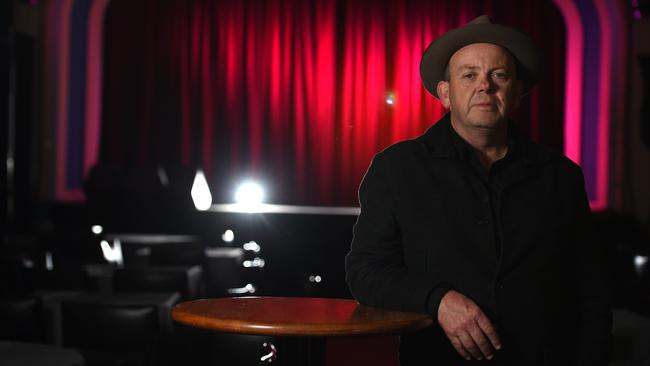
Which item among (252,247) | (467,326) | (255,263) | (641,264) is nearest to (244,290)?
(255,263)

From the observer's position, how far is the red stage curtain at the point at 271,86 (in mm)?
9562

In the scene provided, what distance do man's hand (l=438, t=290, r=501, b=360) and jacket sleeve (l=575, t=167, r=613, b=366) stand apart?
299 millimetres

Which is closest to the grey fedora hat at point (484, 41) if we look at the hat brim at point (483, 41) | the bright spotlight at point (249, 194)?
the hat brim at point (483, 41)

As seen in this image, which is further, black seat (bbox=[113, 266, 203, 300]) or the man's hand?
black seat (bbox=[113, 266, 203, 300])

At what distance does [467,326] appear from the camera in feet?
4.73

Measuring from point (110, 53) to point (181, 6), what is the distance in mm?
1015

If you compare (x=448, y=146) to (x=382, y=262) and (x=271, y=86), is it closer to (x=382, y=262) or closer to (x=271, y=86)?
(x=382, y=262)

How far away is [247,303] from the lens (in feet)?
5.09

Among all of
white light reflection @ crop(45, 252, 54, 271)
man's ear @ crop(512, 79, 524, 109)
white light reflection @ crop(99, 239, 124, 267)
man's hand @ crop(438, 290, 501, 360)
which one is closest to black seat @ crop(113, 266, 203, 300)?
white light reflection @ crop(45, 252, 54, 271)

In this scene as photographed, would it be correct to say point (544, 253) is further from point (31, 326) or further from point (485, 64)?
point (31, 326)

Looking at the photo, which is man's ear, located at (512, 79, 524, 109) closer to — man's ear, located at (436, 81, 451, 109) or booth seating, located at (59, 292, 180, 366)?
man's ear, located at (436, 81, 451, 109)

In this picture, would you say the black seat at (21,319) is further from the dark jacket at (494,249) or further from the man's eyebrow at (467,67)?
the man's eyebrow at (467,67)

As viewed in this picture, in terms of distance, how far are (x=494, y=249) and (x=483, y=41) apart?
45 centimetres

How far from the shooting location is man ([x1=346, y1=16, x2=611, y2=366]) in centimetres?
157
